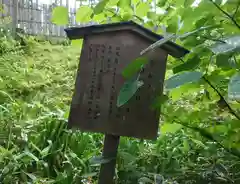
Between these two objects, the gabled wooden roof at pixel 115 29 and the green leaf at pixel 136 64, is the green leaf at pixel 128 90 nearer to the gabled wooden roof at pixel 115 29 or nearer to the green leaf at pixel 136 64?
the green leaf at pixel 136 64

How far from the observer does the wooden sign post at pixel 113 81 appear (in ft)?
4.41

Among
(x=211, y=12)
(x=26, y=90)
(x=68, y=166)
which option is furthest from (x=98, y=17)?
(x=26, y=90)

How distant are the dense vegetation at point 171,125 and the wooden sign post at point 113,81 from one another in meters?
0.07

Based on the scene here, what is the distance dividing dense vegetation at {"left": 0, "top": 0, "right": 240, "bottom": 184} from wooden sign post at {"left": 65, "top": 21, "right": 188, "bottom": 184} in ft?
0.22

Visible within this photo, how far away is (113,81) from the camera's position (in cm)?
135

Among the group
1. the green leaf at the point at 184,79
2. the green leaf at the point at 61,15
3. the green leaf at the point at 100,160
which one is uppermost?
the green leaf at the point at 61,15

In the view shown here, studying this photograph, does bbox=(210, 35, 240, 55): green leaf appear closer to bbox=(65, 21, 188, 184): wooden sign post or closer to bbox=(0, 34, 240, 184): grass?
bbox=(65, 21, 188, 184): wooden sign post

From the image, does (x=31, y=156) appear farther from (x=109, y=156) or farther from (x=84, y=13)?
(x=84, y=13)

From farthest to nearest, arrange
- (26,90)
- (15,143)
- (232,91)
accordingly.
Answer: (26,90)
(15,143)
(232,91)

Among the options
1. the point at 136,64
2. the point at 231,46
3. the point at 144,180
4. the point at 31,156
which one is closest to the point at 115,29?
the point at 136,64

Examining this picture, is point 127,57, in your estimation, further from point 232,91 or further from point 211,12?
point 232,91

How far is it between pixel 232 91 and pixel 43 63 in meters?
4.48

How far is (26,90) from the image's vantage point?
12.2 feet

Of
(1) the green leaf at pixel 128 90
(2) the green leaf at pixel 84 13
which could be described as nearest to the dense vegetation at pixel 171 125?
(2) the green leaf at pixel 84 13
